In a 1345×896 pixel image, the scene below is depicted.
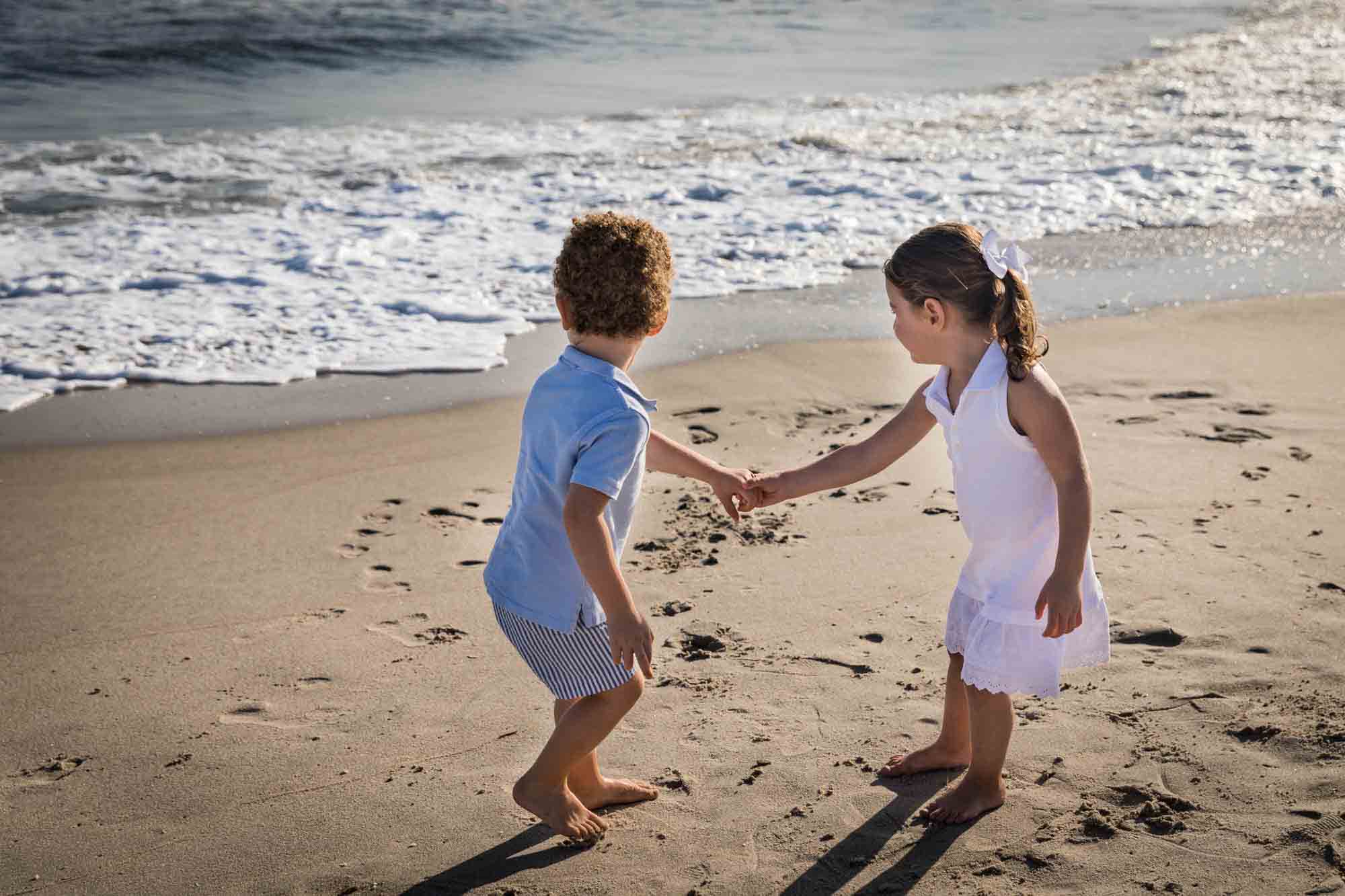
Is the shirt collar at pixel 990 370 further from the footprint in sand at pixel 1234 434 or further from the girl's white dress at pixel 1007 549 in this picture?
the footprint in sand at pixel 1234 434

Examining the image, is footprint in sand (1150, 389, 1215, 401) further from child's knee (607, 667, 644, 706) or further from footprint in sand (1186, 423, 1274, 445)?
child's knee (607, 667, 644, 706)

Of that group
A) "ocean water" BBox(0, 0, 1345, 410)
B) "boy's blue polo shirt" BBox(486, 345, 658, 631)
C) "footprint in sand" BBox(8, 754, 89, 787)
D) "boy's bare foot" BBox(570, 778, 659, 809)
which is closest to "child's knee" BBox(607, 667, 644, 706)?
"boy's blue polo shirt" BBox(486, 345, 658, 631)

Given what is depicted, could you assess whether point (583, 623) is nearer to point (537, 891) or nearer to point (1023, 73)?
point (537, 891)

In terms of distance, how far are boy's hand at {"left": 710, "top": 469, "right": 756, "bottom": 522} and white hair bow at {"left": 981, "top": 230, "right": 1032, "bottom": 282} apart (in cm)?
82

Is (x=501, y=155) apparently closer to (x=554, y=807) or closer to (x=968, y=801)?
(x=554, y=807)

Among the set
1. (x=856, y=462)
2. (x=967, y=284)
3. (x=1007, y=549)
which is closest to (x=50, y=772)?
(x=856, y=462)

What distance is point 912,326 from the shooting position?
269 cm

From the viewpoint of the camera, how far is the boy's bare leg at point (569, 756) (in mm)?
2584

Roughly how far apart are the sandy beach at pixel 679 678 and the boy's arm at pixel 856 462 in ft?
1.90

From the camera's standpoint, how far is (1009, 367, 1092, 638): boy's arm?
245cm

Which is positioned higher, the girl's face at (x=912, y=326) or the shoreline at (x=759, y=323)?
the girl's face at (x=912, y=326)

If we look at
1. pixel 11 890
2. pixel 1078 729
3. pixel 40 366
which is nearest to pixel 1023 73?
pixel 40 366

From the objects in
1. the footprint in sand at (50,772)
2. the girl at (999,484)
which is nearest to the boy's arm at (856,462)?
the girl at (999,484)

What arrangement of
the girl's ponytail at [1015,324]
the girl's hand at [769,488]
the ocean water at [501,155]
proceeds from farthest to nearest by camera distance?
the ocean water at [501,155], the girl's hand at [769,488], the girl's ponytail at [1015,324]
